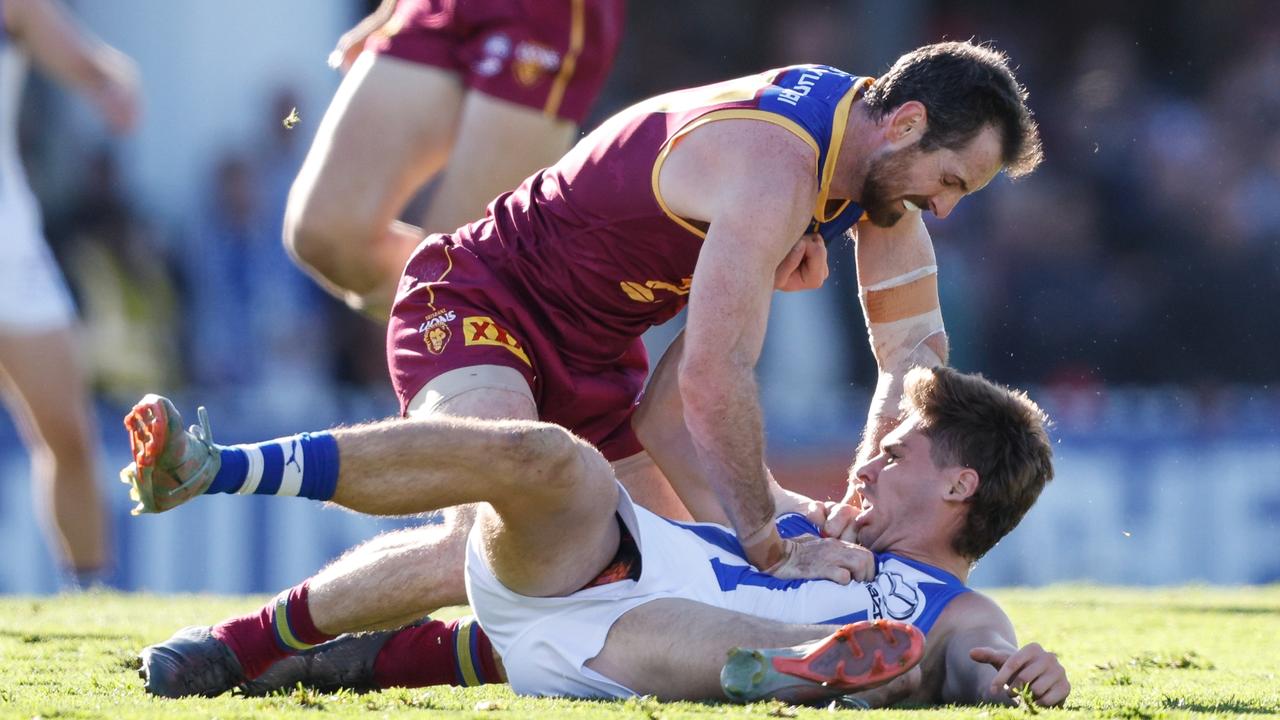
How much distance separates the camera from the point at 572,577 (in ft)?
13.5

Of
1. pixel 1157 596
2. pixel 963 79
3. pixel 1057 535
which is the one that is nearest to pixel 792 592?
pixel 963 79

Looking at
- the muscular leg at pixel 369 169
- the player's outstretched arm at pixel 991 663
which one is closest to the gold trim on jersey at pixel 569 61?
the muscular leg at pixel 369 169

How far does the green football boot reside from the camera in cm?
354

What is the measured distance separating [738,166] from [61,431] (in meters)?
3.82

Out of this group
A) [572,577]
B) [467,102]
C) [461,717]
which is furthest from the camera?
[467,102]

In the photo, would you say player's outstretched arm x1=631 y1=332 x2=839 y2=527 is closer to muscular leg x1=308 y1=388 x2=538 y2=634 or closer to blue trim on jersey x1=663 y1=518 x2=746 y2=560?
blue trim on jersey x1=663 y1=518 x2=746 y2=560

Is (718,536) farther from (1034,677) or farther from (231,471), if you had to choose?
(231,471)

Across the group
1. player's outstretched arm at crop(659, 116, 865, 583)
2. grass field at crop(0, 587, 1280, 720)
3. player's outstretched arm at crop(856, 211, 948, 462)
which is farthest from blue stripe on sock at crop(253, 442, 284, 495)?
player's outstretched arm at crop(856, 211, 948, 462)

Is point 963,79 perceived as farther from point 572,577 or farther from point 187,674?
point 187,674

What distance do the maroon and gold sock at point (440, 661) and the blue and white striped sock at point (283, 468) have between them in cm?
108

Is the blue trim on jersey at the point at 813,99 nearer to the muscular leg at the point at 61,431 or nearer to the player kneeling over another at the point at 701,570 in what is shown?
the player kneeling over another at the point at 701,570

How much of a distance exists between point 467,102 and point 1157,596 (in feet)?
11.6

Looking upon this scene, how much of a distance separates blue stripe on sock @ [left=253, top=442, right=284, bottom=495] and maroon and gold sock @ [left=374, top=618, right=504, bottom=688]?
3.76 ft

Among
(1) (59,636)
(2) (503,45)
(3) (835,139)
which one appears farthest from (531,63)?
(1) (59,636)
